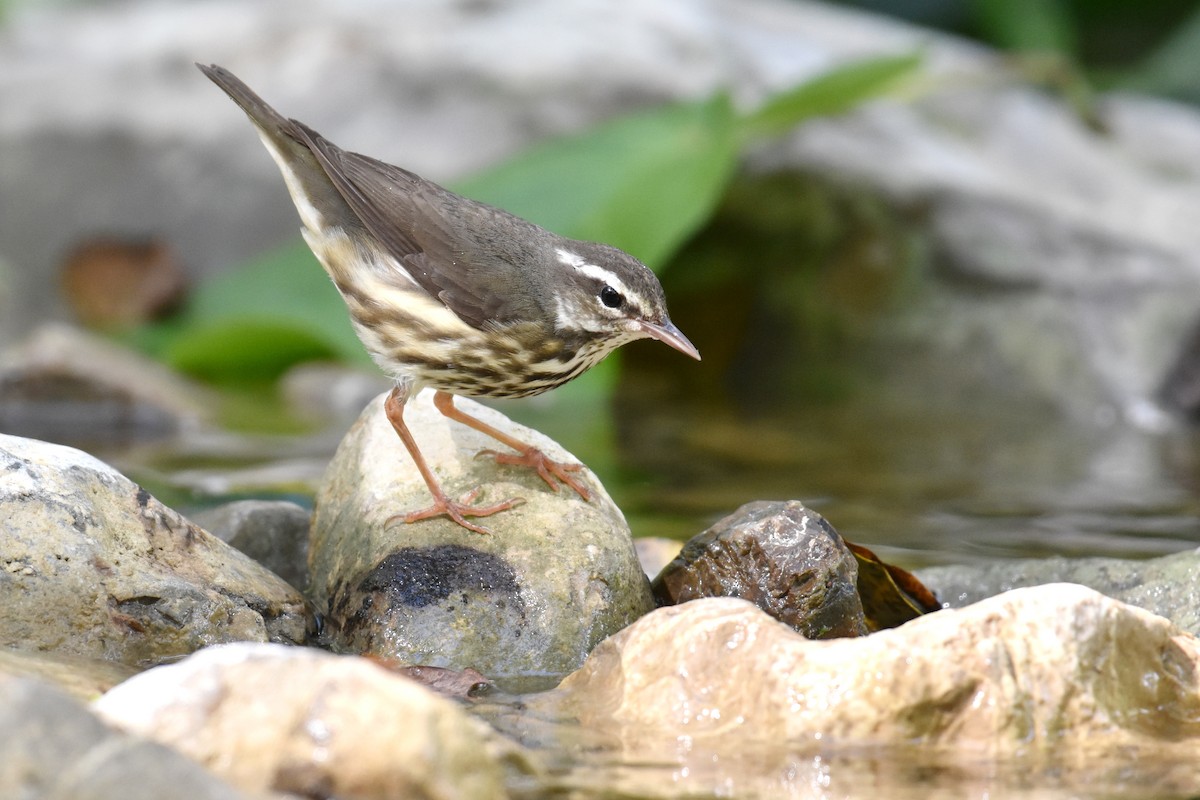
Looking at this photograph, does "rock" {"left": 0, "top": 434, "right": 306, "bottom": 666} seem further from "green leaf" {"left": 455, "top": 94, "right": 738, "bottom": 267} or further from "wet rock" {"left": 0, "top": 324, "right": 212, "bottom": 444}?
"green leaf" {"left": 455, "top": 94, "right": 738, "bottom": 267}

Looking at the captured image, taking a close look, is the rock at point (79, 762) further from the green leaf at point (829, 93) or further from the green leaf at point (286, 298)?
the green leaf at point (829, 93)

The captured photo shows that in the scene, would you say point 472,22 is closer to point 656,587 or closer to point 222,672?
point 656,587

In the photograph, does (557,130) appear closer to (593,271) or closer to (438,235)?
(438,235)

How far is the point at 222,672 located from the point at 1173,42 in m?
13.5

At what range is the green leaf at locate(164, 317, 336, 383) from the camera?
10180 millimetres

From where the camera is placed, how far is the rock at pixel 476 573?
4.57 metres

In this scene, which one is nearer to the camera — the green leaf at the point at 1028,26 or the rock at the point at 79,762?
the rock at the point at 79,762

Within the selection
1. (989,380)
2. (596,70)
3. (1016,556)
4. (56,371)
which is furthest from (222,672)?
(596,70)

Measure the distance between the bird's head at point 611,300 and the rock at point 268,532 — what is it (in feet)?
4.39

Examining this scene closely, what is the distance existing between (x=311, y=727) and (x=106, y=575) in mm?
1596

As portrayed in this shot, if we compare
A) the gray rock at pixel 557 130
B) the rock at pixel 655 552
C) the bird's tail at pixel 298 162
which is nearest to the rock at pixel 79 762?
the rock at pixel 655 552

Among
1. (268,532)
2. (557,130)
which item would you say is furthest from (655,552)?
(557,130)

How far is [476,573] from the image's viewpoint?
473 cm

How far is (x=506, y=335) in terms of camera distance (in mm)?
5199
